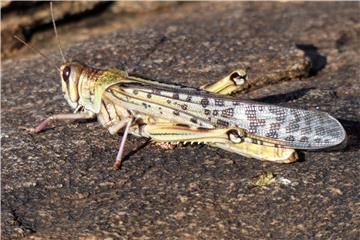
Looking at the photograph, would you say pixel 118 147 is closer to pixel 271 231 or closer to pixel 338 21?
pixel 271 231

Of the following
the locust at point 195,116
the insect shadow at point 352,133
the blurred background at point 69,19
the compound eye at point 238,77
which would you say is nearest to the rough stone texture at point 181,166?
the insect shadow at point 352,133

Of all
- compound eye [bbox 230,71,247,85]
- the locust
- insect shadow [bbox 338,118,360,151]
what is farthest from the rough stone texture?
compound eye [bbox 230,71,247,85]

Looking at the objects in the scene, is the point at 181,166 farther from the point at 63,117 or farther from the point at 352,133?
the point at 352,133

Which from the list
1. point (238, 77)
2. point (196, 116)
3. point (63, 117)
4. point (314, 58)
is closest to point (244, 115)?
point (196, 116)

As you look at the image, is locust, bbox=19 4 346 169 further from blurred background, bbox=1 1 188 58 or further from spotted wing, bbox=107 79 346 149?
blurred background, bbox=1 1 188 58

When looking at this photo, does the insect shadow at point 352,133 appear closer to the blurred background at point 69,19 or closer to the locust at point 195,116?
the locust at point 195,116

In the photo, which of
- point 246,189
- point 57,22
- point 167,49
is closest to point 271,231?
point 246,189
